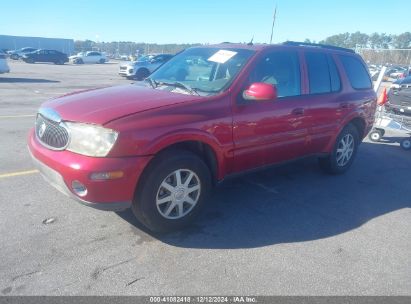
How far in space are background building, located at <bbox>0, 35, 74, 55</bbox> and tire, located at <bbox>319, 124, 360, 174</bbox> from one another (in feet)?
229

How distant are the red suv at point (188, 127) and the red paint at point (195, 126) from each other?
1 cm

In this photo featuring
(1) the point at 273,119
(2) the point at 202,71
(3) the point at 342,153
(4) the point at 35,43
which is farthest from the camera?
(4) the point at 35,43

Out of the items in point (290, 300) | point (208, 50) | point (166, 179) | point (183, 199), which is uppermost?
point (208, 50)

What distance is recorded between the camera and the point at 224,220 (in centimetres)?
398

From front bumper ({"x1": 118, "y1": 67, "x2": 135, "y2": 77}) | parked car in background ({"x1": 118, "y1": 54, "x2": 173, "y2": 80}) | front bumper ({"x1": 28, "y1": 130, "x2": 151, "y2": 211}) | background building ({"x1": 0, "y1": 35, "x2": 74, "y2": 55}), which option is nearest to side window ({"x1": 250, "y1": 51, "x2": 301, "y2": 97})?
front bumper ({"x1": 28, "y1": 130, "x2": 151, "y2": 211})

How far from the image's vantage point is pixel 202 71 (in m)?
4.36

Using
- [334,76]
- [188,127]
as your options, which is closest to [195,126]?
[188,127]

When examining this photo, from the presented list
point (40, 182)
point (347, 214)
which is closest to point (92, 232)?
point (40, 182)

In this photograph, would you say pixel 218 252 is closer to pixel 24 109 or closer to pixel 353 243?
pixel 353 243

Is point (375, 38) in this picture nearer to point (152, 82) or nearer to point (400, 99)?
point (400, 99)

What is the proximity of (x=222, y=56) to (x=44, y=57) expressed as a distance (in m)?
41.7

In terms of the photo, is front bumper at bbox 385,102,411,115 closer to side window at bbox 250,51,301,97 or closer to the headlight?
side window at bbox 250,51,301,97

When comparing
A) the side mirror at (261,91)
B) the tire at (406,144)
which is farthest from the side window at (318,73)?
the tire at (406,144)

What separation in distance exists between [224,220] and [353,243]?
1359mm
